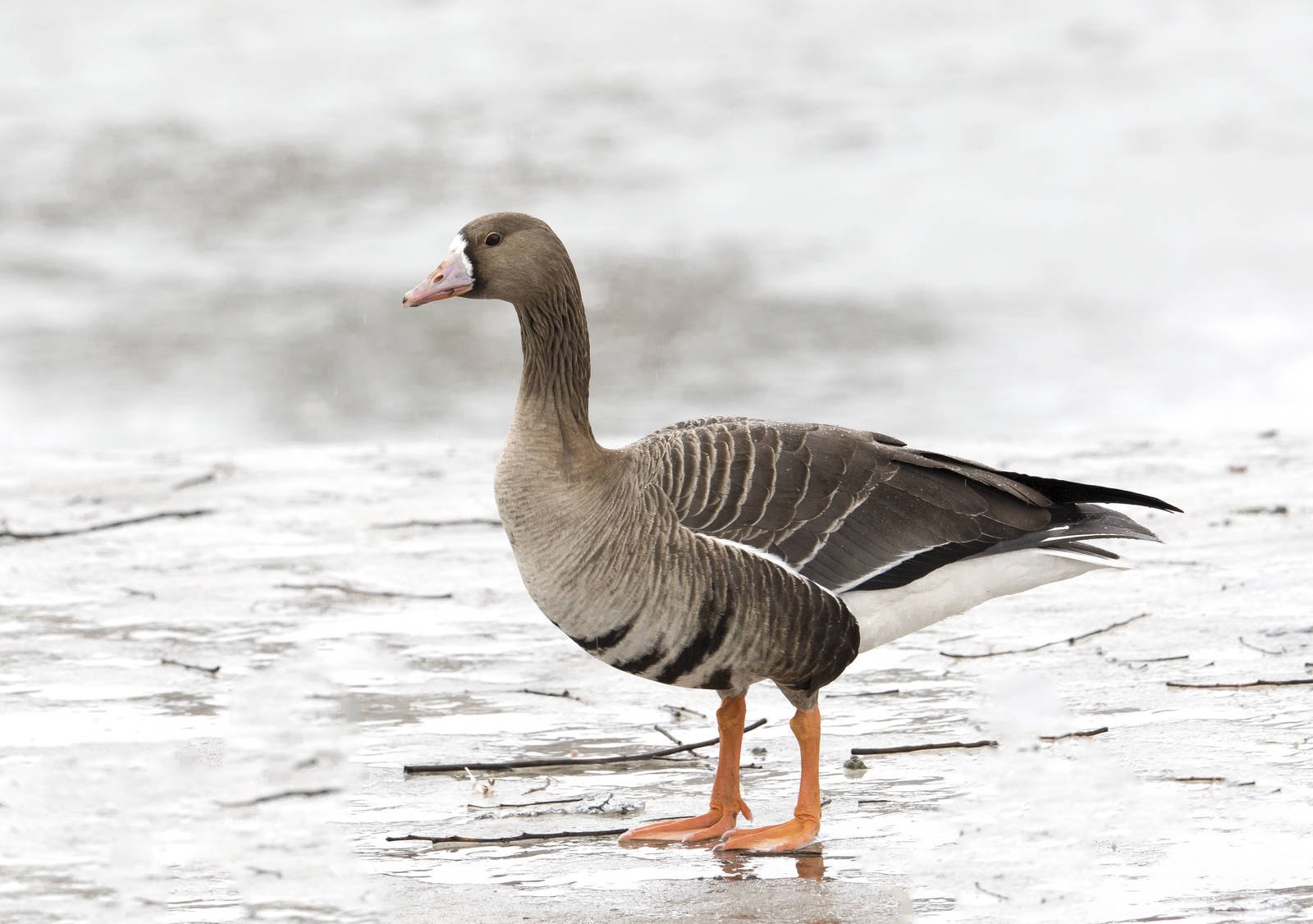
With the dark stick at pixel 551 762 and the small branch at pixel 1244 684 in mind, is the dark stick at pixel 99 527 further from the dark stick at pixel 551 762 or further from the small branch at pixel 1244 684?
the small branch at pixel 1244 684

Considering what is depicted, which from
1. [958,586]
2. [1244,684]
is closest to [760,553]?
[958,586]

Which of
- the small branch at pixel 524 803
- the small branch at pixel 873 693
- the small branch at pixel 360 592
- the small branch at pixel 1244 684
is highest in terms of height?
the small branch at pixel 360 592

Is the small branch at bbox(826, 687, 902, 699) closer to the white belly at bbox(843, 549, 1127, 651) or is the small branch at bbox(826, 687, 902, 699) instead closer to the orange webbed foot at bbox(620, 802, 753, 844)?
the white belly at bbox(843, 549, 1127, 651)

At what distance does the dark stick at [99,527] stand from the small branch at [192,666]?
6.74 feet

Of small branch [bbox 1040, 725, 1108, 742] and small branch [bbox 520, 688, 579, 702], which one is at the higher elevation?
small branch [bbox 520, 688, 579, 702]

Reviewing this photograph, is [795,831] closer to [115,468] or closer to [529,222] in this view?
[529,222]

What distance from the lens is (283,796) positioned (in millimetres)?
4992

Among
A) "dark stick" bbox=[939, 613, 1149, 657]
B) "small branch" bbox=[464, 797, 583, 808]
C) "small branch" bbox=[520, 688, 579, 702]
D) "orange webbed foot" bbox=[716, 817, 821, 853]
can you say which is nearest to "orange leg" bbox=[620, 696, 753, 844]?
"orange webbed foot" bbox=[716, 817, 821, 853]

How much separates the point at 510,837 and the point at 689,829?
0.52 metres

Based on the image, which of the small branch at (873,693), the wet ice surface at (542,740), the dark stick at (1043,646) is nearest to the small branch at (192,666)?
the wet ice surface at (542,740)

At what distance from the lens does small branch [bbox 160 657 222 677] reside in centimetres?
644

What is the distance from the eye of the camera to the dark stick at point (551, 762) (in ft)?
17.6

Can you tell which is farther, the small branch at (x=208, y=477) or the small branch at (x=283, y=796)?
the small branch at (x=208, y=477)

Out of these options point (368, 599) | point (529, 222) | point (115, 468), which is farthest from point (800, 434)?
point (115, 468)
